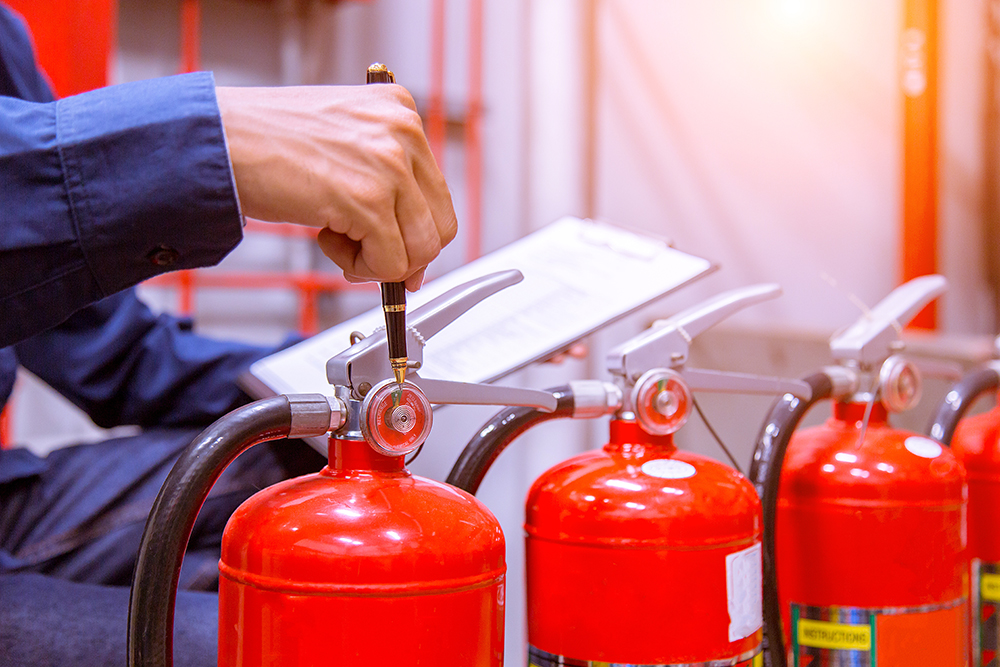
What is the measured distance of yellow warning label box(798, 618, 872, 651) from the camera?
54cm

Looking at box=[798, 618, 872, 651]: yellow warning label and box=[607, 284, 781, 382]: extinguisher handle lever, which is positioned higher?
box=[607, 284, 781, 382]: extinguisher handle lever

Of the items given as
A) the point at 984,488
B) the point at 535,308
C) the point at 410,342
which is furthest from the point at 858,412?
the point at 410,342

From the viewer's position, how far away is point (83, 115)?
35cm

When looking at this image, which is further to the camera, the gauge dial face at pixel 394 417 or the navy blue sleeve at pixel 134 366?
the navy blue sleeve at pixel 134 366

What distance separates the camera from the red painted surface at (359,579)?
359mm

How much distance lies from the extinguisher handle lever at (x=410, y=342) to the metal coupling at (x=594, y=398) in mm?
93

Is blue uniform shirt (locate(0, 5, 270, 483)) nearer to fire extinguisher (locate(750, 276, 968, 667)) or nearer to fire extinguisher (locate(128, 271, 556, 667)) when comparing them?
fire extinguisher (locate(128, 271, 556, 667))

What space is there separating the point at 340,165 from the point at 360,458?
0.14 meters

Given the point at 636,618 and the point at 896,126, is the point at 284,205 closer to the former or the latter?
the point at 636,618

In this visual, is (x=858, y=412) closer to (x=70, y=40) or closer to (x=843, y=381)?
(x=843, y=381)

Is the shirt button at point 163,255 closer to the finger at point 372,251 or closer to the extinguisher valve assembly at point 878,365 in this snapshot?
the finger at point 372,251

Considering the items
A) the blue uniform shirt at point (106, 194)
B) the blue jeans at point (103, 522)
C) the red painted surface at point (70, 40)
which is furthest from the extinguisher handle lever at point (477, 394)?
the red painted surface at point (70, 40)

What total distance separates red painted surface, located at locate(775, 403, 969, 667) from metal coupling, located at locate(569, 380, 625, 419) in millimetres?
152

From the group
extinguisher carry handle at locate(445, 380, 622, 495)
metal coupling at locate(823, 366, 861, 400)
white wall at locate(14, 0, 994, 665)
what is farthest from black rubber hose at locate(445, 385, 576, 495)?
white wall at locate(14, 0, 994, 665)
